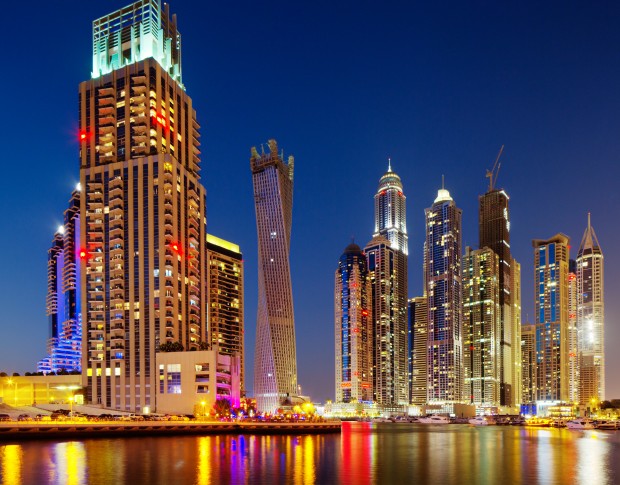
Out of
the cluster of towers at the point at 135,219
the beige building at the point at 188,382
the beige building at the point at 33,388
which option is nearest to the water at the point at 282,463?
the beige building at the point at 188,382

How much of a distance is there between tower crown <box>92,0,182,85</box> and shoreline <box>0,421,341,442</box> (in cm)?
10230

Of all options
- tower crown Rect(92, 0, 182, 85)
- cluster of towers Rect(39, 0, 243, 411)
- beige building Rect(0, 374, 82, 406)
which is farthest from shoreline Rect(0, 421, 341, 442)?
tower crown Rect(92, 0, 182, 85)

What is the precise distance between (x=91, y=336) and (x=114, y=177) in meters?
42.9

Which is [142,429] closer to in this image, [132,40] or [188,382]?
[188,382]

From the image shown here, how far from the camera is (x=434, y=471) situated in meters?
87.5

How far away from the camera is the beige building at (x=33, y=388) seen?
171 m

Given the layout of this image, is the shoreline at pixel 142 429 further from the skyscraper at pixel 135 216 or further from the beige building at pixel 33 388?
the beige building at pixel 33 388

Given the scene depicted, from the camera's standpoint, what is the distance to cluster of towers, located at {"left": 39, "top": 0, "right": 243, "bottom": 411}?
16625 centimetres

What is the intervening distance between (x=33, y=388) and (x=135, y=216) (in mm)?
53035

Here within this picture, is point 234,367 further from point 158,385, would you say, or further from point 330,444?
point 330,444

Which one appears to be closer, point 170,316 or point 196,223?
point 170,316

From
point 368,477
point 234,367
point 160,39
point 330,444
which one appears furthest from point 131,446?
point 160,39

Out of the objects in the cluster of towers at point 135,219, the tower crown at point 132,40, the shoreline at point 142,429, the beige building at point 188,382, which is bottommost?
the shoreline at point 142,429

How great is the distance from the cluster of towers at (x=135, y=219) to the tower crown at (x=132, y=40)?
297mm
